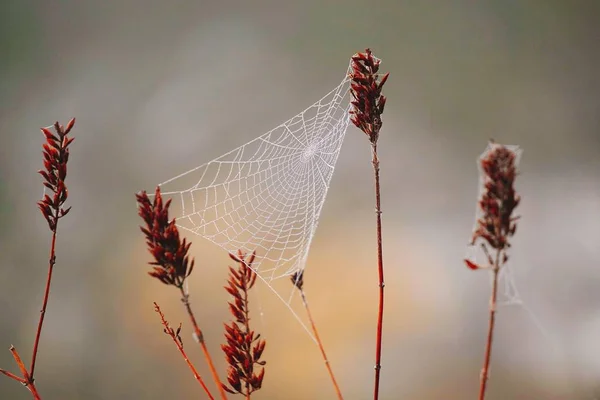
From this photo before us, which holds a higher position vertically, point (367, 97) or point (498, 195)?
point (367, 97)

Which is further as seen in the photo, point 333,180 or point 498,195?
point 333,180

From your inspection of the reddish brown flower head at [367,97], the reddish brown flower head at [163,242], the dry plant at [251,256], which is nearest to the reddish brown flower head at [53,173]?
the dry plant at [251,256]

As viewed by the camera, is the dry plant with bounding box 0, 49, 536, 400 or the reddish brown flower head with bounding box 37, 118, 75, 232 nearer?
the dry plant with bounding box 0, 49, 536, 400

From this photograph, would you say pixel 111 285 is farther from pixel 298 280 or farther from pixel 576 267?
pixel 576 267

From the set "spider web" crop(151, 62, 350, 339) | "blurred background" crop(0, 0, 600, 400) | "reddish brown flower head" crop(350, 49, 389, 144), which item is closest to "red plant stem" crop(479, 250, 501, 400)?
"reddish brown flower head" crop(350, 49, 389, 144)

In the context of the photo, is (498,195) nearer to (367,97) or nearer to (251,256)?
(367,97)

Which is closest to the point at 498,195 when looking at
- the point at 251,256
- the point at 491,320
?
the point at 491,320

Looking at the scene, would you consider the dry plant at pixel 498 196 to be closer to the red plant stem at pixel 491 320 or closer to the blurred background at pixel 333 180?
the red plant stem at pixel 491 320

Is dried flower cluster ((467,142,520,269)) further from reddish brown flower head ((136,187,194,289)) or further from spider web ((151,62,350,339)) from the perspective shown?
spider web ((151,62,350,339))
